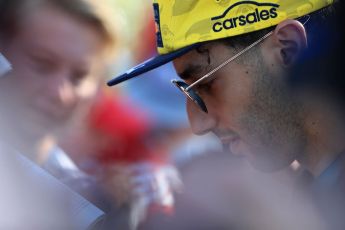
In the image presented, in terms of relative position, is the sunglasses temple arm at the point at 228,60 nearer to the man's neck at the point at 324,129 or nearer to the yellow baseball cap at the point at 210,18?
the yellow baseball cap at the point at 210,18

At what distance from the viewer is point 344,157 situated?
1591 millimetres

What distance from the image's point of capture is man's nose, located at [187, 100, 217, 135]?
181 cm

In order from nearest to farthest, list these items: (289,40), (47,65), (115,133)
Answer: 1. (289,40)
2. (47,65)
3. (115,133)

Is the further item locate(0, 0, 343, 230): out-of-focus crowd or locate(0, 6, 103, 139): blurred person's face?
locate(0, 6, 103, 139): blurred person's face

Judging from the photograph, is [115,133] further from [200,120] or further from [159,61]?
[159,61]

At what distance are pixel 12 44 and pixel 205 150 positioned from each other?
95cm

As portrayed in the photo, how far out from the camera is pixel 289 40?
160 cm

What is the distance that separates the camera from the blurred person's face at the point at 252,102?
64.8 inches

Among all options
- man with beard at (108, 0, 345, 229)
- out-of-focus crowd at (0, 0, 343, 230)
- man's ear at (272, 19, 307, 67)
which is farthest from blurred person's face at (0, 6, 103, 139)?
man's ear at (272, 19, 307, 67)

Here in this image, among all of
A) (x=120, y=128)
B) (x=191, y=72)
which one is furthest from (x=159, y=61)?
(x=120, y=128)

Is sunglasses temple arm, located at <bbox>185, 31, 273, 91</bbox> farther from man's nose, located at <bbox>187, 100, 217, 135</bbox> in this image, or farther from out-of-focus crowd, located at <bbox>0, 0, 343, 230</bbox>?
out-of-focus crowd, located at <bbox>0, 0, 343, 230</bbox>

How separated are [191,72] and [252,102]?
0.19 meters

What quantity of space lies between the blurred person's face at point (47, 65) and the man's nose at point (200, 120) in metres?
0.85

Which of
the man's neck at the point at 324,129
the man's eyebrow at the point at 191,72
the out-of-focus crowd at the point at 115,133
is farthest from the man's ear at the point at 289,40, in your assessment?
the out-of-focus crowd at the point at 115,133
